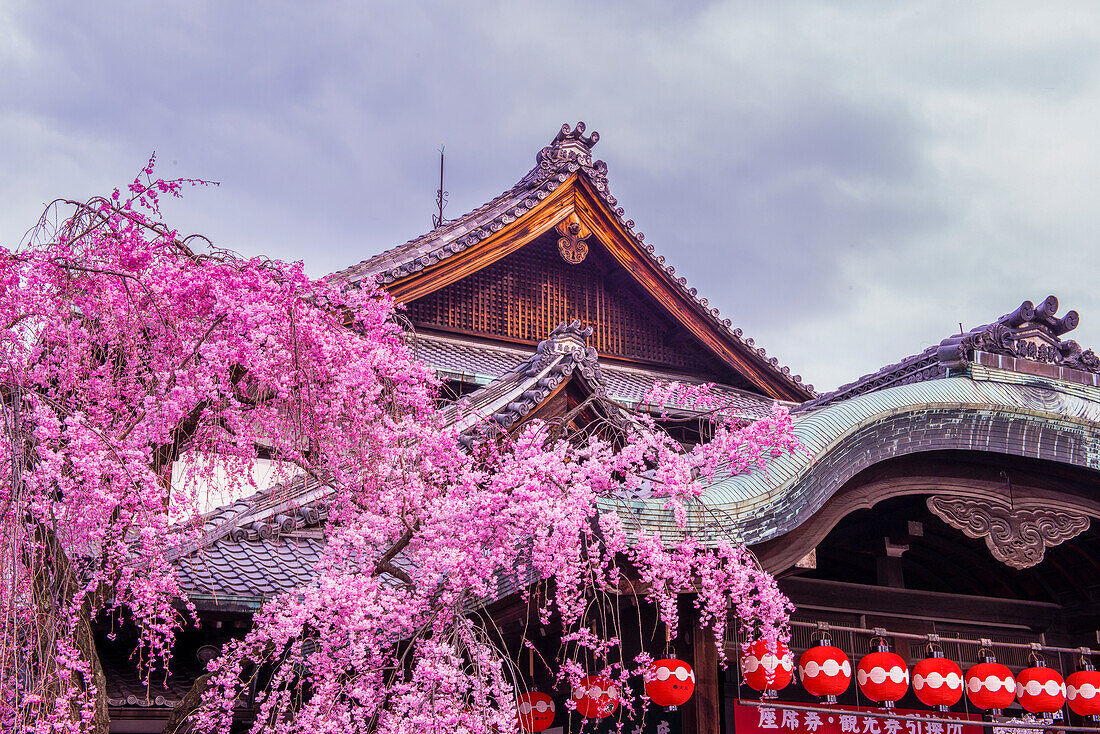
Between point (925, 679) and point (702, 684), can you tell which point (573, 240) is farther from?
point (702, 684)

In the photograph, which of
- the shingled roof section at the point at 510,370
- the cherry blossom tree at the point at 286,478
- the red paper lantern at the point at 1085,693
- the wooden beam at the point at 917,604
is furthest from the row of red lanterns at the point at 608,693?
the shingled roof section at the point at 510,370

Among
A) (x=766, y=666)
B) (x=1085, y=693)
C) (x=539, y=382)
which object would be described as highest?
(x=539, y=382)

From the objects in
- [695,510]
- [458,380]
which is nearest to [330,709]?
[695,510]

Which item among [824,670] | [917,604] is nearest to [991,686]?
[917,604]

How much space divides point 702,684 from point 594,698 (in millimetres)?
1523

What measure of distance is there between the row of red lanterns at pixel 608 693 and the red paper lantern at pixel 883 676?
68.4 inches

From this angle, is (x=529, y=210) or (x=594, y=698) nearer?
(x=594, y=698)

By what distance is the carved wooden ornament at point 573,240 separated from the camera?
52.5 ft

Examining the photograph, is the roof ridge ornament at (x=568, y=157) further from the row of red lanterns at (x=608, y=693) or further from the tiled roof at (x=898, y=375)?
the row of red lanterns at (x=608, y=693)

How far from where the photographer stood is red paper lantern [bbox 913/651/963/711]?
7730mm

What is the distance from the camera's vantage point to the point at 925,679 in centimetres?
776

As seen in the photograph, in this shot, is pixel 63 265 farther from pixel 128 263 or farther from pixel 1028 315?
pixel 1028 315

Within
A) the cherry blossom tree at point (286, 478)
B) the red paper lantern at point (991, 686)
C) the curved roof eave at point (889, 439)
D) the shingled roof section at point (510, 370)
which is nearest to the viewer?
the cherry blossom tree at point (286, 478)

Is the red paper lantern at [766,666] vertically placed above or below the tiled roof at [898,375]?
below
